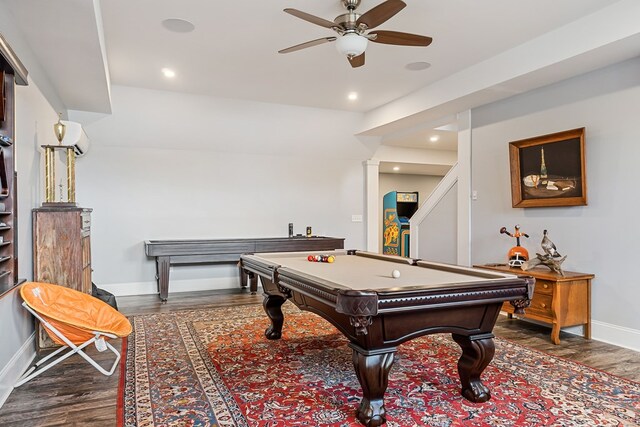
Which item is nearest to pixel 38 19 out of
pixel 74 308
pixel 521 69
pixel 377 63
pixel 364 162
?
pixel 74 308

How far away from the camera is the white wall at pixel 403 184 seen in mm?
10219

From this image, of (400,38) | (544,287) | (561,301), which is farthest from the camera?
(544,287)

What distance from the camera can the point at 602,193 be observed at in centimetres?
375

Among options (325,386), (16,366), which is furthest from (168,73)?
(325,386)

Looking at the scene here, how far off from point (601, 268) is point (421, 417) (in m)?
2.58

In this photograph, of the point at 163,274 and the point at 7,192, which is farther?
the point at 163,274

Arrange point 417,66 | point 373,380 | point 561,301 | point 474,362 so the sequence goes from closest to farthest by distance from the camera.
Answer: point 373,380
point 474,362
point 561,301
point 417,66

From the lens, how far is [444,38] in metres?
3.77

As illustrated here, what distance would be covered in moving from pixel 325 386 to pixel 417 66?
11.2 feet

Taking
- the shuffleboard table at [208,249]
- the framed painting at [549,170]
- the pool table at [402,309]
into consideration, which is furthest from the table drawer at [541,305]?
the shuffleboard table at [208,249]

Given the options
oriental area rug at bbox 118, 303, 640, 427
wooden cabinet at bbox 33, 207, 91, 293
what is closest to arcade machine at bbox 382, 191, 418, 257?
oriental area rug at bbox 118, 303, 640, 427

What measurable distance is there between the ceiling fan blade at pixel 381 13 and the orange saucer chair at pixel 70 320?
2609 millimetres

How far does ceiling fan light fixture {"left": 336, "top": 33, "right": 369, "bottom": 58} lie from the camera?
9.21 ft

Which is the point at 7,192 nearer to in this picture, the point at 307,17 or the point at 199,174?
the point at 307,17
